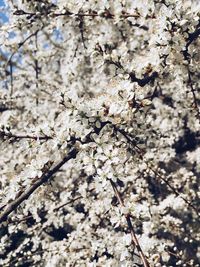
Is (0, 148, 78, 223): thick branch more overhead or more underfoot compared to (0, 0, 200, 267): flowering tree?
more underfoot

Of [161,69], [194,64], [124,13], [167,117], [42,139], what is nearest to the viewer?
[42,139]

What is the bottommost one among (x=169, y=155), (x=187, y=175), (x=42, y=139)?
(x=42, y=139)

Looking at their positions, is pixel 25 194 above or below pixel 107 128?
below

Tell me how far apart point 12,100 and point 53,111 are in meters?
0.79

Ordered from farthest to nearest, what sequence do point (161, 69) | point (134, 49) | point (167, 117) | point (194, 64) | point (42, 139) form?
point (167, 117) < point (134, 49) < point (194, 64) < point (161, 69) < point (42, 139)

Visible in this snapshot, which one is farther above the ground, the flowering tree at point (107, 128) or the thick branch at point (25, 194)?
the flowering tree at point (107, 128)

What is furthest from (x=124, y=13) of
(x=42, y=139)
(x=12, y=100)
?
(x=12, y=100)

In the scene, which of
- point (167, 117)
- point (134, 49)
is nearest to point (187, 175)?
point (167, 117)

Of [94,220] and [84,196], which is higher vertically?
[94,220]

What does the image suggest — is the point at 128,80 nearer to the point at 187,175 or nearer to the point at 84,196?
the point at 84,196

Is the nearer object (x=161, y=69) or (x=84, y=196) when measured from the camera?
(x=161, y=69)

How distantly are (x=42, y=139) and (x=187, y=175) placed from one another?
4172 mm

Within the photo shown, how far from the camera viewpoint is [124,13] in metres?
4.31

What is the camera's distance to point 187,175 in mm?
6719
